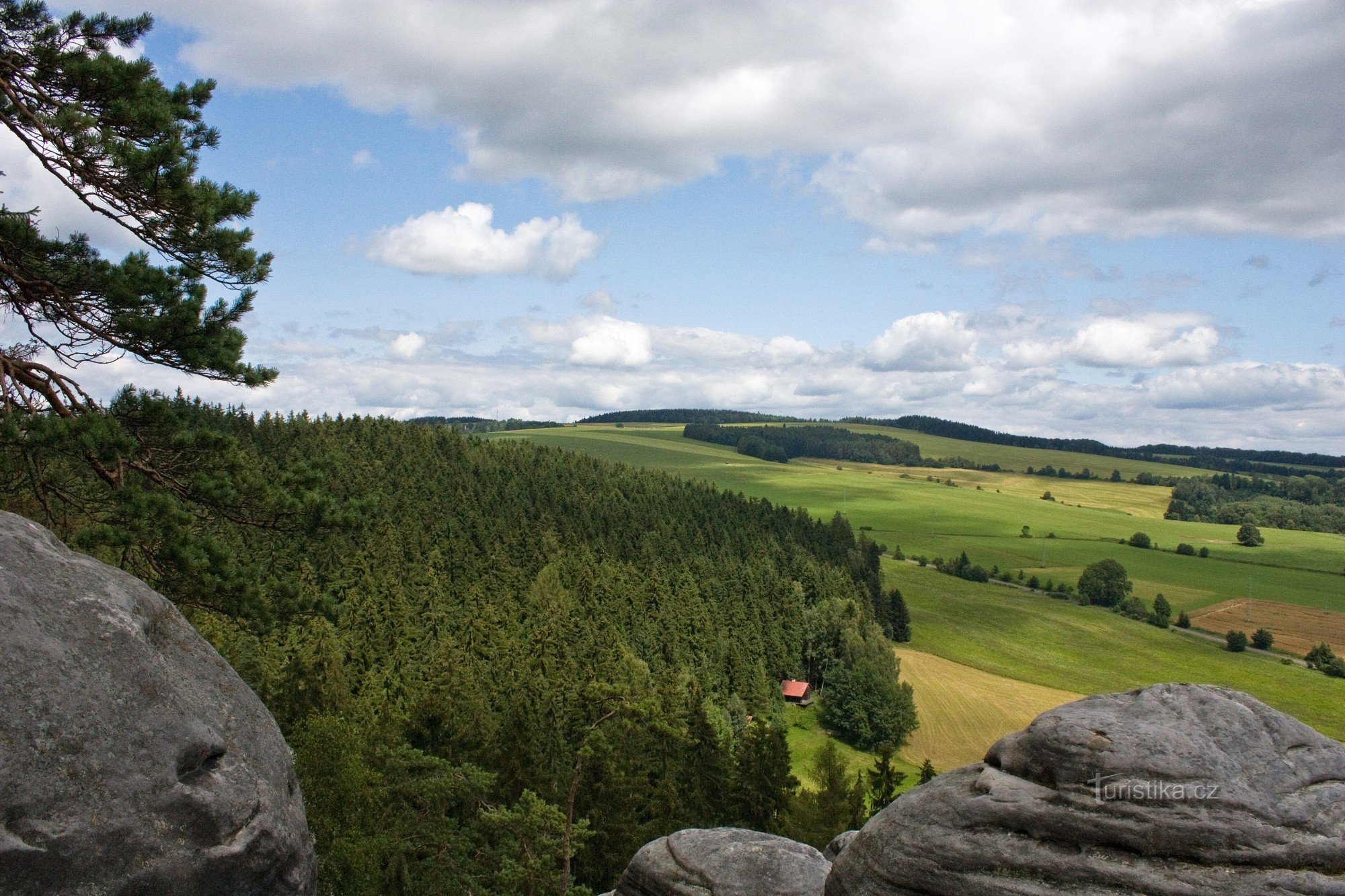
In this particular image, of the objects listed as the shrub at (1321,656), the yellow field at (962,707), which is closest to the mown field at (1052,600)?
the yellow field at (962,707)

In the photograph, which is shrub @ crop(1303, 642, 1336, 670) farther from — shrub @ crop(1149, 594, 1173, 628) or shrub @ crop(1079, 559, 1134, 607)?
shrub @ crop(1079, 559, 1134, 607)

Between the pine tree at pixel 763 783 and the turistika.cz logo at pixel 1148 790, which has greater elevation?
the turistika.cz logo at pixel 1148 790

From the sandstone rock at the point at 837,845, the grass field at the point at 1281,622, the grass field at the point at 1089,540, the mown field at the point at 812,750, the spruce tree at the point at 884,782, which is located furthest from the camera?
the grass field at the point at 1089,540

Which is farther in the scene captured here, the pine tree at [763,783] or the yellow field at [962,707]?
the yellow field at [962,707]

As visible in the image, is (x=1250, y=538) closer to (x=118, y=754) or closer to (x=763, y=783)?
(x=763, y=783)

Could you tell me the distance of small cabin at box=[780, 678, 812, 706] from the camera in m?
88.8

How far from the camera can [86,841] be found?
7.45 m

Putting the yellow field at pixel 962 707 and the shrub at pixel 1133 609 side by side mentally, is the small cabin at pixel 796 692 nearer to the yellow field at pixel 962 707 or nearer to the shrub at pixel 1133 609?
the yellow field at pixel 962 707

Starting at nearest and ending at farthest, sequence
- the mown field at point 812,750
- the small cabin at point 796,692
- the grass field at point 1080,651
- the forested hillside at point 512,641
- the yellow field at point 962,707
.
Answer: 1. the forested hillside at point 512,641
2. the mown field at point 812,750
3. the yellow field at point 962,707
4. the small cabin at point 796,692
5. the grass field at point 1080,651

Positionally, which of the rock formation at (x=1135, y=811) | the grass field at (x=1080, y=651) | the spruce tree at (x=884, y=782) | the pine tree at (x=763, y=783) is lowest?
the grass field at (x=1080, y=651)

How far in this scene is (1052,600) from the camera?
126 m

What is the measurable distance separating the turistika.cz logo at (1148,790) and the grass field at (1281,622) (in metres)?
121

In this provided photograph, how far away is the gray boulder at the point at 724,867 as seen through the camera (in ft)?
47.4

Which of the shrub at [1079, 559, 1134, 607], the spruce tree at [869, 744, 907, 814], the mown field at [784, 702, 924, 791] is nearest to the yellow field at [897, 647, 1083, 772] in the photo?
the mown field at [784, 702, 924, 791]
